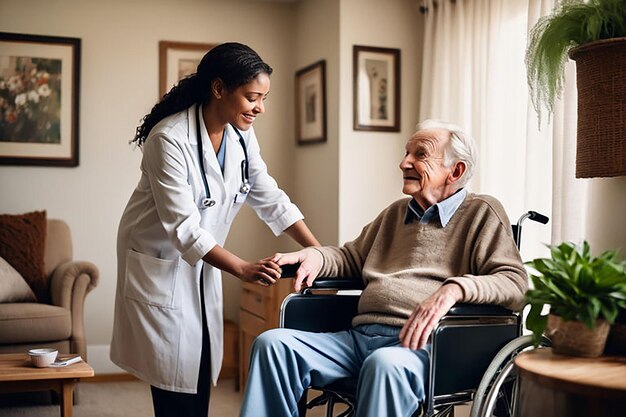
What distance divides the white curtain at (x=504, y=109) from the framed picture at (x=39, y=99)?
6.86ft

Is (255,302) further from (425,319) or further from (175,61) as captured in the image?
(425,319)

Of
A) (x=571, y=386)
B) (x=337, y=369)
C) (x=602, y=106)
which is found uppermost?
(x=602, y=106)

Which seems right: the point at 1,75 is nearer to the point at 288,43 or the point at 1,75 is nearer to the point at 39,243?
the point at 39,243

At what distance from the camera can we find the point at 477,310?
224cm

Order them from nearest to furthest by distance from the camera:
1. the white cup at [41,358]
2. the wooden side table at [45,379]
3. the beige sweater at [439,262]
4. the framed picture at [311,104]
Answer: the beige sweater at [439,262] < the wooden side table at [45,379] < the white cup at [41,358] < the framed picture at [311,104]

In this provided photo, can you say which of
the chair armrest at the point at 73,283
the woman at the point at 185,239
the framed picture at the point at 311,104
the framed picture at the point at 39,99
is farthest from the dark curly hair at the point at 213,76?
the framed picture at the point at 39,99

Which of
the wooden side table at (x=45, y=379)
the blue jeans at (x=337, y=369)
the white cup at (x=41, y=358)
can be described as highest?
the blue jeans at (x=337, y=369)

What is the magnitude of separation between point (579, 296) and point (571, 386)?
26cm

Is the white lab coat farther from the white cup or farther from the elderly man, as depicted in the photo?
the white cup

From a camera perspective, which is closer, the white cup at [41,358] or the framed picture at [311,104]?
the white cup at [41,358]

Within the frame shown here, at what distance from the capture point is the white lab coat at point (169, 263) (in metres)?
2.50

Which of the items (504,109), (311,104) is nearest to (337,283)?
(504,109)

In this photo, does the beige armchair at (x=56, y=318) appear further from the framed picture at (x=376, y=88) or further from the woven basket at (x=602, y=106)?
the woven basket at (x=602, y=106)

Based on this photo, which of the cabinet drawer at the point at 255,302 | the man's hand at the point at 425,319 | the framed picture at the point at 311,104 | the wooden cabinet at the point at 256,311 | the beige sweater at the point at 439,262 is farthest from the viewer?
the framed picture at the point at 311,104
